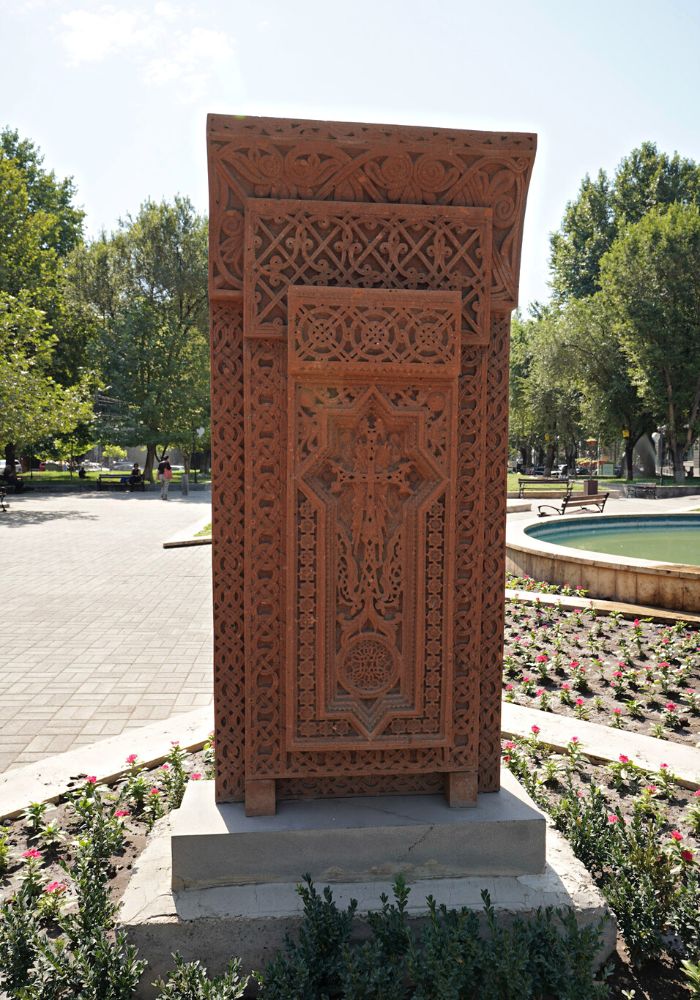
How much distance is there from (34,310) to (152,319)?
862cm

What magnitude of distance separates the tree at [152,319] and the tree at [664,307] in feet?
57.0

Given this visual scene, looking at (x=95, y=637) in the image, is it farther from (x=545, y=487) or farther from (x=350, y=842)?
(x=545, y=487)

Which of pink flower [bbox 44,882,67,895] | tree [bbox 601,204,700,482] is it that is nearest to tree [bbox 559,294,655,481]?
tree [bbox 601,204,700,482]

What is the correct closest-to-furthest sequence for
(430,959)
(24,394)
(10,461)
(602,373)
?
(430,959) → (24,394) → (10,461) → (602,373)

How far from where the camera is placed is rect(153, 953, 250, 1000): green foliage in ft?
6.15

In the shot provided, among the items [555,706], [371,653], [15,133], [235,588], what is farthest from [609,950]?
[15,133]

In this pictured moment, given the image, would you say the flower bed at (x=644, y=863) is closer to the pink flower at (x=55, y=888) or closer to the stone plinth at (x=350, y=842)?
the stone plinth at (x=350, y=842)

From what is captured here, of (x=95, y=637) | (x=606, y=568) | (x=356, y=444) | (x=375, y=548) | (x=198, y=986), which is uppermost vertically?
(x=356, y=444)

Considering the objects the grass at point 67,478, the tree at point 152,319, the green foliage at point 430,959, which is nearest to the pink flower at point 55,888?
the green foliage at point 430,959

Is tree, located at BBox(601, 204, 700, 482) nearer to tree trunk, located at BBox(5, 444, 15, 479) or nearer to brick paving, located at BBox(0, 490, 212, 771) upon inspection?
brick paving, located at BBox(0, 490, 212, 771)

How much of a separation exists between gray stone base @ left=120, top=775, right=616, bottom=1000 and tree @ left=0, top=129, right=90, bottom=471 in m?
18.4

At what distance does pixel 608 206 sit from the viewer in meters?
36.3

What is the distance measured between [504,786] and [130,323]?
27.9m

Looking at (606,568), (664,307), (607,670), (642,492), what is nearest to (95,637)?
(607,670)
